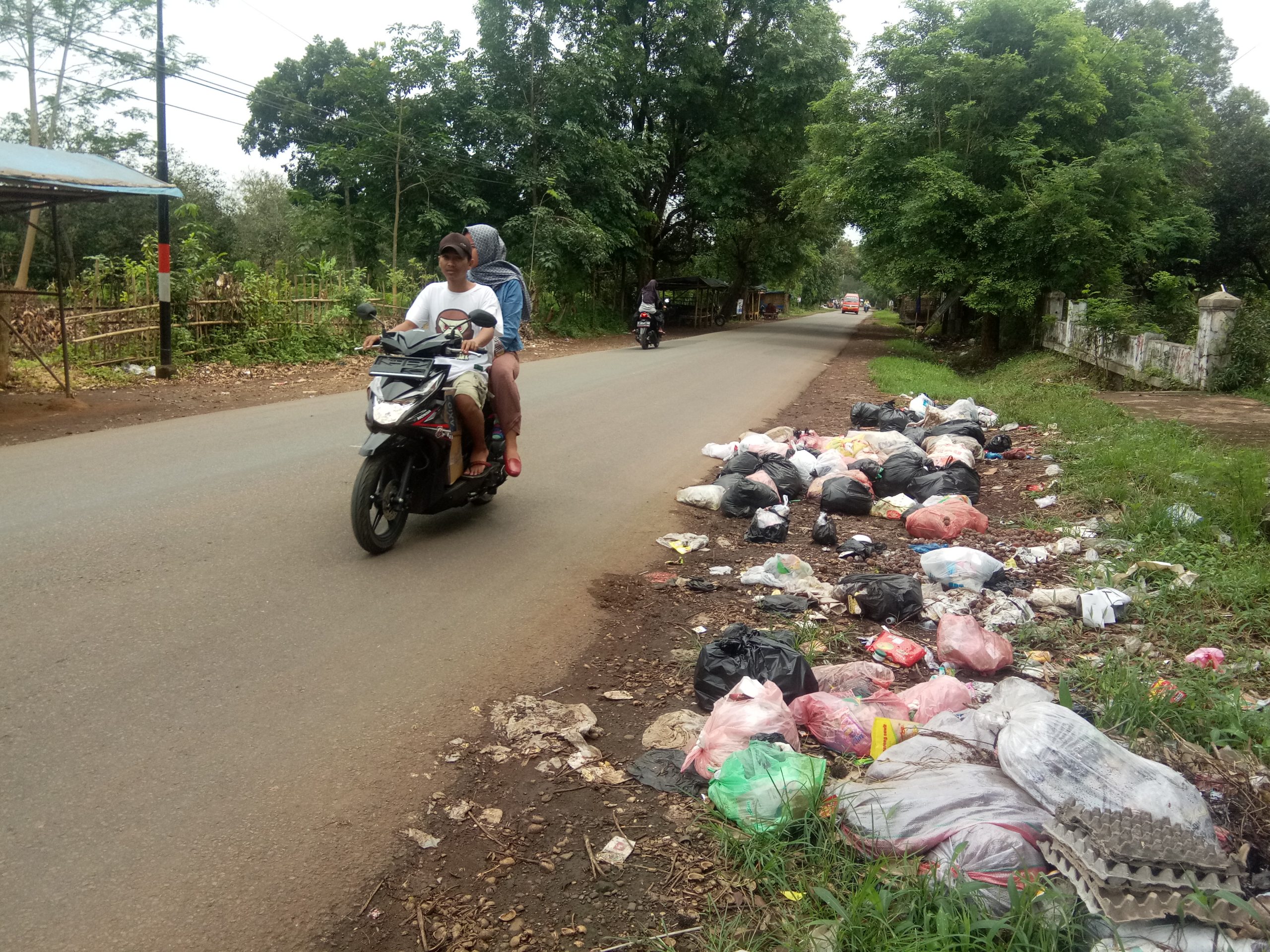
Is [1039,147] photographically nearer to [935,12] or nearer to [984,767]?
[935,12]

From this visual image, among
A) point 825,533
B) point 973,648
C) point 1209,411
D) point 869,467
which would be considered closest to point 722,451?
point 869,467

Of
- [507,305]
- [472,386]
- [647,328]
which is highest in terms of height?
[647,328]

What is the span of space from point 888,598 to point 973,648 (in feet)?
2.36

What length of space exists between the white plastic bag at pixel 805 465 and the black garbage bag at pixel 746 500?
76cm

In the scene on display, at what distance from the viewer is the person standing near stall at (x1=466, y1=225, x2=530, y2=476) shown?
5828 millimetres

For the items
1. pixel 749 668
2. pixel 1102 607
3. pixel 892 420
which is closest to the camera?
pixel 749 668

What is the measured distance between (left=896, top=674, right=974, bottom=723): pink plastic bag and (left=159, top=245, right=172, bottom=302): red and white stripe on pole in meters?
12.1

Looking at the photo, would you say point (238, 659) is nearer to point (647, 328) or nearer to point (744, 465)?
point (744, 465)

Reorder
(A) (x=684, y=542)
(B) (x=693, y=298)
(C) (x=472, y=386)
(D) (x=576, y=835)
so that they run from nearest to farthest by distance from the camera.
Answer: (D) (x=576, y=835)
(C) (x=472, y=386)
(A) (x=684, y=542)
(B) (x=693, y=298)

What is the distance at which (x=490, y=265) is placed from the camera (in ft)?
19.9

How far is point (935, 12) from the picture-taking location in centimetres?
2016

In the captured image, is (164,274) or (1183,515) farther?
(164,274)

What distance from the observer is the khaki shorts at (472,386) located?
5258 mm

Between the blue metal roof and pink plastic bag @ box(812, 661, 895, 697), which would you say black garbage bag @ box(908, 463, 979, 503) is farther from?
the blue metal roof
